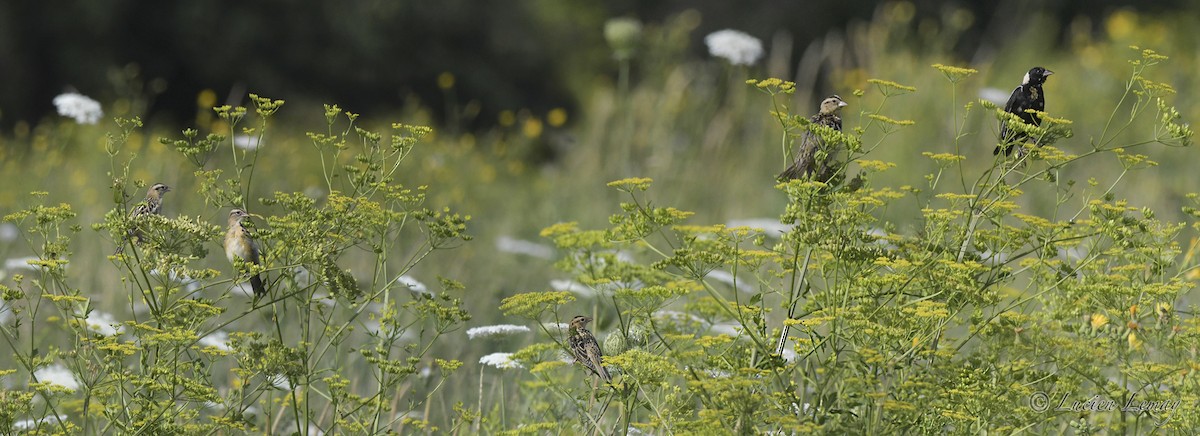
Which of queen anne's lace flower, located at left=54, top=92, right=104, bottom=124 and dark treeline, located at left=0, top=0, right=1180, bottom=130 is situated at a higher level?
dark treeline, located at left=0, top=0, right=1180, bottom=130

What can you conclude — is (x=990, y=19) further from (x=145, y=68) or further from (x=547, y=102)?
(x=145, y=68)

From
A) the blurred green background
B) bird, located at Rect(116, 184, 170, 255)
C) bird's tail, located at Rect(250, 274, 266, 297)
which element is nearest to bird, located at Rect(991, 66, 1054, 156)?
bird's tail, located at Rect(250, 274, 266, 297)

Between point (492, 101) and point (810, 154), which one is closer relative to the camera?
point (810, 154)

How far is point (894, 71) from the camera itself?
11.9 m

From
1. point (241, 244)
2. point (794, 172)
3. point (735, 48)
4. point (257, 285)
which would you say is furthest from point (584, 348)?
point (735, 48)

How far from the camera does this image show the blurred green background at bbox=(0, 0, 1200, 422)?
8.71 meters

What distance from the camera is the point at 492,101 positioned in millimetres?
15727

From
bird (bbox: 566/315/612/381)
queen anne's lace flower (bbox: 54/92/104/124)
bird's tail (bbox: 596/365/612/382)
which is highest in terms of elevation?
queen anne's lace flower (bbox: 54/92/104/124)

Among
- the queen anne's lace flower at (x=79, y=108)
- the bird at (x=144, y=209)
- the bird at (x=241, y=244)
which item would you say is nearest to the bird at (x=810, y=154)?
the bird at (x=241, y=244)

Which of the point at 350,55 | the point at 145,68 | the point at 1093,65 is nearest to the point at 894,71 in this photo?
the point at 1093,65

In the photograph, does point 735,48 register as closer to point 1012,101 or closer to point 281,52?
point 1012,101

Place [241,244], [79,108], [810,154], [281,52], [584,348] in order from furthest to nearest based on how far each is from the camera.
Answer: [281,52]
[79,108]
[241,244]
[584,348]
[810,154]

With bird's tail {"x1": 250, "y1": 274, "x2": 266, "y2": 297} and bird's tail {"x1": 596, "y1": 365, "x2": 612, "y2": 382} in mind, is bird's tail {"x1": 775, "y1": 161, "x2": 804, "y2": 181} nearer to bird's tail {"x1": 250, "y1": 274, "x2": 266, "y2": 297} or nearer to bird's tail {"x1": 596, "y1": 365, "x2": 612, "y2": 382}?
bird's tail {"x1": 596, "y1": 365, "x2": 612, "y2": 382}

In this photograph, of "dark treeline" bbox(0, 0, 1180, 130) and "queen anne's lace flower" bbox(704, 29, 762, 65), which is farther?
"dark treeline" bbox(0, 0, 1180, 130)
